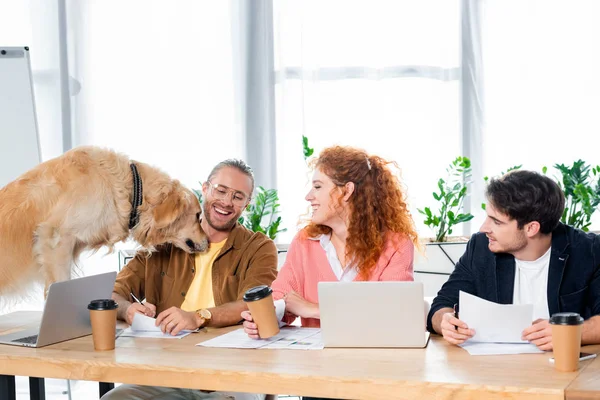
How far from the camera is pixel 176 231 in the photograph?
2619 millimetres

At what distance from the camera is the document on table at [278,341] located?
1.86 metres

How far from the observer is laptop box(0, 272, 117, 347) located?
1.94 m

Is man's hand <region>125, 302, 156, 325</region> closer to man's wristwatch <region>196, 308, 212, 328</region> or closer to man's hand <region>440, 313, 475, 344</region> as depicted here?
man's wristwatch <region>196, 308, 212, 328</region>

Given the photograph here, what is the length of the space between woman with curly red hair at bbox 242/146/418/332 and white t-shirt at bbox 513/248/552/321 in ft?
1.28

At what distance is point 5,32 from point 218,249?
2.78 m

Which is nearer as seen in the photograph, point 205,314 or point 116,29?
point 205,314

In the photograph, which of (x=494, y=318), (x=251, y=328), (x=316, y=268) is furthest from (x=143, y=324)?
(x=494, y=318)

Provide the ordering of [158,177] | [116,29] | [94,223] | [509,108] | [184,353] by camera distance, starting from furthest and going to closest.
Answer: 1. [116,29]
2. [509,108]
3. [158,177]
4. [94,223]
5. [184,353]

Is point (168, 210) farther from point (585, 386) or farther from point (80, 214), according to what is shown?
point (585, 386)

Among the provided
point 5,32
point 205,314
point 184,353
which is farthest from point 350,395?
point 5,32

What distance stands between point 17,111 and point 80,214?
4.62ft

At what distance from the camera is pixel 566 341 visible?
1516 mm

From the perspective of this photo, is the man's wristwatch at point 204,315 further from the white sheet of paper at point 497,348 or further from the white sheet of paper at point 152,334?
the white sheet of paper at point 497,348

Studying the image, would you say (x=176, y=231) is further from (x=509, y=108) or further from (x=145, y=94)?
(x=509, y=108)
